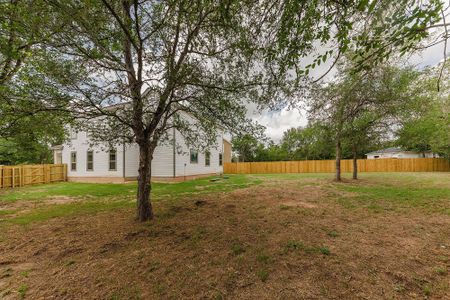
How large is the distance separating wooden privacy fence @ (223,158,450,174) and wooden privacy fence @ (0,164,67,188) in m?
17.5

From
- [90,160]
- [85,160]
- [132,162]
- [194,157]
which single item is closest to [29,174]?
[85,160]

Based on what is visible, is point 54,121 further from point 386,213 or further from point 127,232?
point 386,213

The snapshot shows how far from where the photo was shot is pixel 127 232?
433 centimetres

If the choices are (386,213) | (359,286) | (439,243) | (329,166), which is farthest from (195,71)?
(329,166)

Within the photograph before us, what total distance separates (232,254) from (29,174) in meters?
18.3

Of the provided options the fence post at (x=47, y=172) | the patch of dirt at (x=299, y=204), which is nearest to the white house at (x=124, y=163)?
the fence post at (x=47, y=172)

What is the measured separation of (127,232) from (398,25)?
588 cm

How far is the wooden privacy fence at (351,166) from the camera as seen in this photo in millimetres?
22547

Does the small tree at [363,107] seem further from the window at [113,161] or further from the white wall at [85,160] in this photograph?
the window at [113,161]

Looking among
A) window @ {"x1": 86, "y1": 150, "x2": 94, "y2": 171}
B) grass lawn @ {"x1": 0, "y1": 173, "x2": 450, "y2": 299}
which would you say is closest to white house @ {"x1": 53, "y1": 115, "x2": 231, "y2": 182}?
window @ {"x1": 86, "y1": 150, "x2": 94, "y2": 171}

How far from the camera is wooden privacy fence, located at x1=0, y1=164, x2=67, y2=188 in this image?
43.4 feet

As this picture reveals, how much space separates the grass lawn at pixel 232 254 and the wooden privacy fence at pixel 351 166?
19308 mm

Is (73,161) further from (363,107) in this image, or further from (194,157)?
(363,107)

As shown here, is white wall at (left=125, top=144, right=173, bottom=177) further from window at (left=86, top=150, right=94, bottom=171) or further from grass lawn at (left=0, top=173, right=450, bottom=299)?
grass lawn at (left=0, top=173, right=450, bottom=299)
